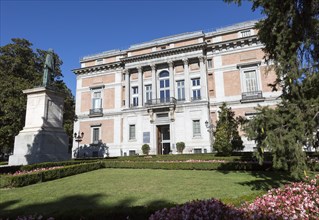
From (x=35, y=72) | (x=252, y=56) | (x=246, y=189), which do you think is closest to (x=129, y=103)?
(x=35, y=72)

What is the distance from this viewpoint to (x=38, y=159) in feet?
46.0

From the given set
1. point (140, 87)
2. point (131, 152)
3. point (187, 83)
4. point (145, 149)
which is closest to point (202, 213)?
point (145, 149)

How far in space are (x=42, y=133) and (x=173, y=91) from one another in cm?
2029

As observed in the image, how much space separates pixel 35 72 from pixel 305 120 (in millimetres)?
28428

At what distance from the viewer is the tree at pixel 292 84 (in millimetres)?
6680

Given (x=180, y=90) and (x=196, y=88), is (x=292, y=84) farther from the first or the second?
(x=180, y=90)

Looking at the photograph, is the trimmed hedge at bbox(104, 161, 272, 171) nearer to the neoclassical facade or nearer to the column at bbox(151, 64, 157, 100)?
the neoclassical facade

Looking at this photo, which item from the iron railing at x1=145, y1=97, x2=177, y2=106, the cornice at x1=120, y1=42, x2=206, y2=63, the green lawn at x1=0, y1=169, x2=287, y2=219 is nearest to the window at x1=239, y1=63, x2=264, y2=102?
the cornice at x1=120, y1=42, x2=206, y2=63

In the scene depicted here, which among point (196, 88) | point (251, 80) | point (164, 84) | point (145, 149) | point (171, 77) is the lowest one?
point (145, 149)

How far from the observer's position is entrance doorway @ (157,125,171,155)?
31328mm

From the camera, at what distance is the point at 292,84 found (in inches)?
283

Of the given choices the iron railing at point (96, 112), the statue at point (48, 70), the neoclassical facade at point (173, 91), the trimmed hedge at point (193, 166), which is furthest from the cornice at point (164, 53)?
the trimmed hedge at point (193, 166)

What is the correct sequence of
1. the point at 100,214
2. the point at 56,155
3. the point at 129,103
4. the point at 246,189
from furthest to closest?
the point at 129,103, the point at 56,155, the point at 246,189, the point at 100,214

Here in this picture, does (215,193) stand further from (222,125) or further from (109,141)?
(109,141)
